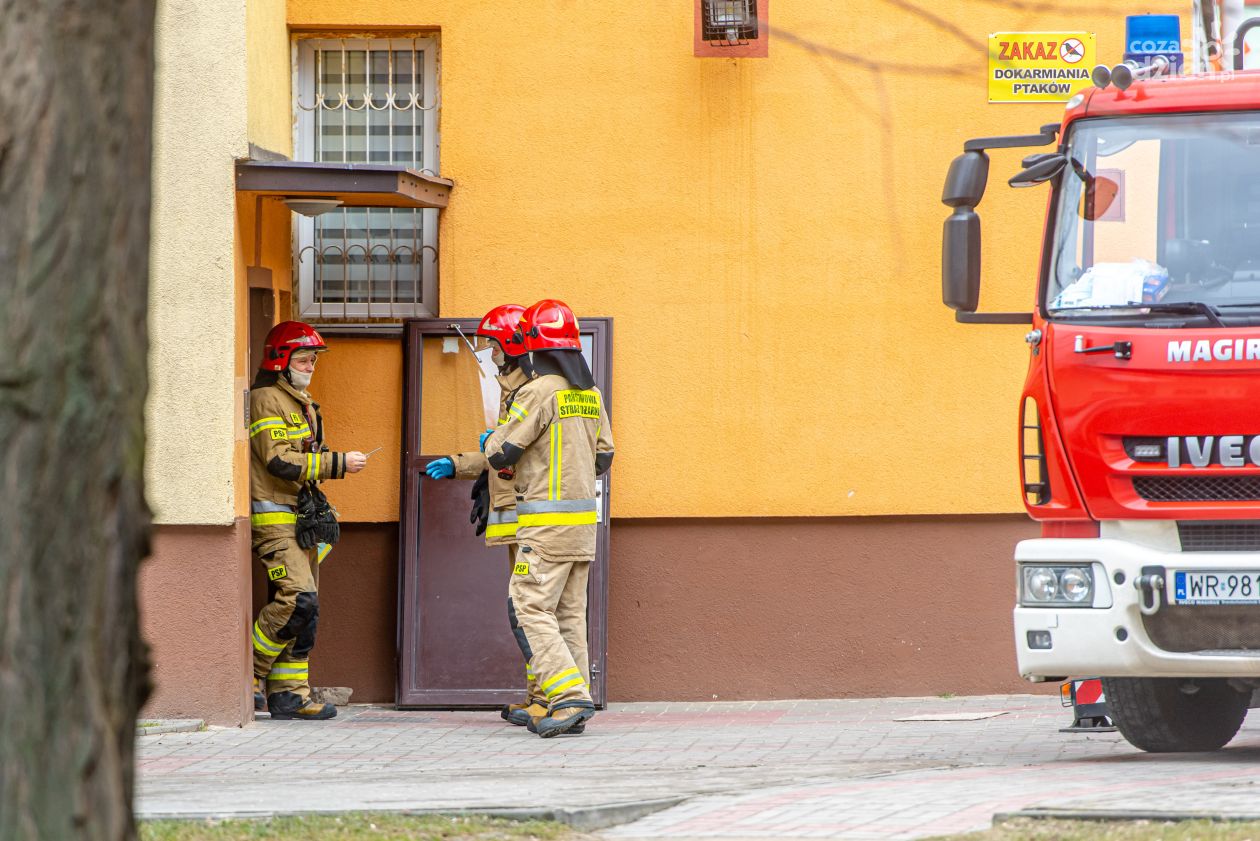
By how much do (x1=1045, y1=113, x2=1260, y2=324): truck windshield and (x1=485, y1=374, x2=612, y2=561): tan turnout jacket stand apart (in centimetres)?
264

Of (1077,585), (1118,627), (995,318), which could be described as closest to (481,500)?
(995,318)

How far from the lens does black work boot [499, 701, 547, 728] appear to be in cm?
937

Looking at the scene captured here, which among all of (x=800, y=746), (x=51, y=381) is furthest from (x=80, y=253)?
(x=800, y=746)

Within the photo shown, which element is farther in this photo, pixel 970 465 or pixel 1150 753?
pixel 970 465

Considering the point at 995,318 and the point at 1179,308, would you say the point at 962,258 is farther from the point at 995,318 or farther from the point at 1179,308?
the point at 1179,308

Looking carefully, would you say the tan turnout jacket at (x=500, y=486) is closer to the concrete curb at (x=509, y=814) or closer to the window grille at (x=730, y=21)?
the window grille at (x=730, y=21)

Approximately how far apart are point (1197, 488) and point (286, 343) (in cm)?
482

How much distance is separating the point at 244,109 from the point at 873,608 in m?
4.25

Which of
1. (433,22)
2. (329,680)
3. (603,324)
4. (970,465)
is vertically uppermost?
(433,22)

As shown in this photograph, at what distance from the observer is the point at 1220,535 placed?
7031 millimetres

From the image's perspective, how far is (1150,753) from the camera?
805cm

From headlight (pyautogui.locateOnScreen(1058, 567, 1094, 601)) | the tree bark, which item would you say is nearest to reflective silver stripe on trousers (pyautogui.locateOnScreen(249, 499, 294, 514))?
headlight (pyautogui.locateOnScreen(1058, 567, 1094, 601))

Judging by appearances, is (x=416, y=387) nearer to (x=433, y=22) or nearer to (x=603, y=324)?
(x=603, y=324)

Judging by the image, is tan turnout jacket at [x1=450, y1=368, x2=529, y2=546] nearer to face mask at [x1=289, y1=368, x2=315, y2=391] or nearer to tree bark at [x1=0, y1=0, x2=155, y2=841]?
face mask at [x1=289, y1=368, x2=315, y2=391]
